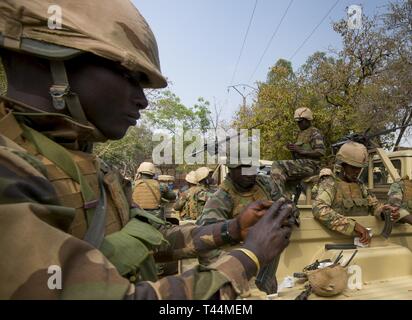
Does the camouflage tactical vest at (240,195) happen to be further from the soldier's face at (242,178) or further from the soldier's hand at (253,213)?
the soldier's hand at (253,213)

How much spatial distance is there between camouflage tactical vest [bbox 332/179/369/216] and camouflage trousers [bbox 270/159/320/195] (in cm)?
127

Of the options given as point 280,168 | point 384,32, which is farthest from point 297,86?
point 280,168

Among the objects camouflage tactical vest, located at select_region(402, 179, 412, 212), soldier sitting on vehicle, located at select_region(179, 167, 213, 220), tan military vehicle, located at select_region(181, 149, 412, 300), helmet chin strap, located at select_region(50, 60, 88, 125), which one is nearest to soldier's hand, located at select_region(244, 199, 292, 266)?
helmet chin strap, located at select_region(50, 60, 88, 125)

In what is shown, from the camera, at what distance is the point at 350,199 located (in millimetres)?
4055

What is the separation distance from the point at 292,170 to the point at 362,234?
2233 millimetres

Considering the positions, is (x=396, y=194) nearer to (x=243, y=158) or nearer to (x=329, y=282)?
(x=243, y=158)

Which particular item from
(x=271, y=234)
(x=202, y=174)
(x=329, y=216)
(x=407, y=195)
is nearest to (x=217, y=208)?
(x=329, y=216)

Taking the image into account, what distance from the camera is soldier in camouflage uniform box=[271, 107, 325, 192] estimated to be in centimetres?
541

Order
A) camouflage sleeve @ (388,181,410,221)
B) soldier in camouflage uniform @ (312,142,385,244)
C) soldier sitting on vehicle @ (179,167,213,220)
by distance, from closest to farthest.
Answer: soldier in camouflage uniform @ (312,142,385,244) → camouflage sleeve @ (388,181,410,221) → soldier sitting on vehicle @ (179,167,213,220)

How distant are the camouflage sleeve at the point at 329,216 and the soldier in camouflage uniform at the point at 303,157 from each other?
4.72ft

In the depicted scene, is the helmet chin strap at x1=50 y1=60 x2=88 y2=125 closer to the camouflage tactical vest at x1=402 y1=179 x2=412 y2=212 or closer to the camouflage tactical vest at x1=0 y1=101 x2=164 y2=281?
the camouflage tactical vest at x1=0 y1=101 x2=164 y2=281

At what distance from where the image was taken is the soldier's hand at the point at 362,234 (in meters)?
3.27

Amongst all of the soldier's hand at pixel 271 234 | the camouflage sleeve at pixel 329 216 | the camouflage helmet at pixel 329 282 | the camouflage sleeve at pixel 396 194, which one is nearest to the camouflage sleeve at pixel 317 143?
the camouflage sleeve at pixel 396 194

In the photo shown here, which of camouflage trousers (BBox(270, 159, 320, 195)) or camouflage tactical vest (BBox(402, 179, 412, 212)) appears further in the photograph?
camouflage trousers (BBox(270, 159, 320, 195))
